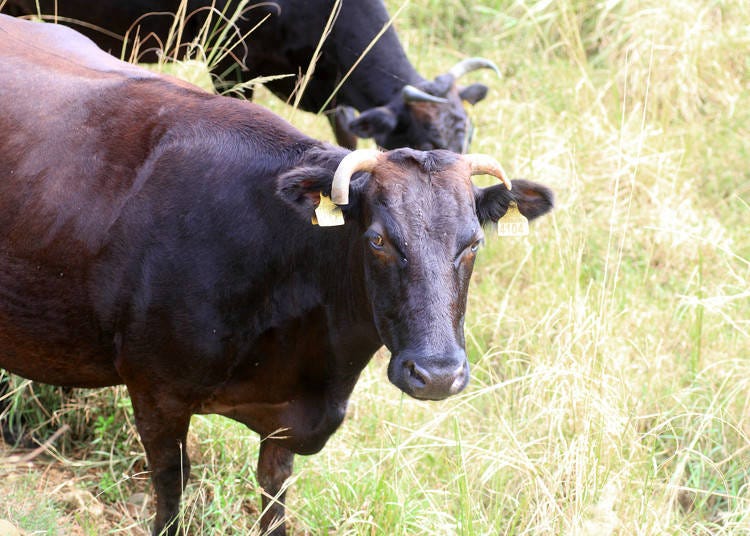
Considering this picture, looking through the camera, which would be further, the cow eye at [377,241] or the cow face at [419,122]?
the cow face at [419,122]

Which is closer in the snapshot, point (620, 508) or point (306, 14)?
point (620, 508)

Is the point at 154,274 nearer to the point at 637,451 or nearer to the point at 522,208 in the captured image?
the point at 522,208

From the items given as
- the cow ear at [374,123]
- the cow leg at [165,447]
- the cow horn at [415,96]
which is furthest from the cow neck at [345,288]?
the cow horn at [415,96]

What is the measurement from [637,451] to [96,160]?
2590 millimetres

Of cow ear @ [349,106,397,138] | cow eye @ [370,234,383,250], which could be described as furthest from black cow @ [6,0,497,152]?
cow eye @ [370,234,383,250]

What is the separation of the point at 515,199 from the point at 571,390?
46.0 inches

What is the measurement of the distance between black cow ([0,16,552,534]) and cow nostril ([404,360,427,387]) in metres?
0.17

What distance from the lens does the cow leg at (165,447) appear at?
156 inches

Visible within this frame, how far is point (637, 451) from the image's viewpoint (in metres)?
4.66

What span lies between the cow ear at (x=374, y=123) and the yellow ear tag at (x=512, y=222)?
342 centimetres

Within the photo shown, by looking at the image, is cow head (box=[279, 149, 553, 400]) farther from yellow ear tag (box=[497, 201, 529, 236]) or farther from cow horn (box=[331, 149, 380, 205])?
yellow ear tag (box=[497, 201, 529, 236])

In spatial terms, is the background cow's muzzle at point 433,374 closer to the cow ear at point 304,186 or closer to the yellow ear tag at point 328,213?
the yellow ear tag at point 328,213

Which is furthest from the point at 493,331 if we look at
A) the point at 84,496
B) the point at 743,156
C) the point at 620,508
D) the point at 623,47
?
the point at 623,47

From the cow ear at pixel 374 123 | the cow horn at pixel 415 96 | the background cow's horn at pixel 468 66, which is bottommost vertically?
the cow ear at pixel 374 123
